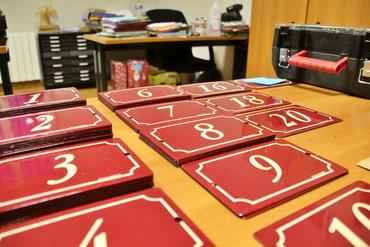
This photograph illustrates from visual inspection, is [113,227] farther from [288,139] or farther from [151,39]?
[151,39]

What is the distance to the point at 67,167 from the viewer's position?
2.07ft

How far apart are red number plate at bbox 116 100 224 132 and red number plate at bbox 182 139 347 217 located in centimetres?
23

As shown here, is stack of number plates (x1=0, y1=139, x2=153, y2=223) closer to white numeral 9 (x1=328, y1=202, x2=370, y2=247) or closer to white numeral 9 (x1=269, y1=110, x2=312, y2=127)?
white numeral 9 (x1=328, y1=202, x2=370, y2=247)

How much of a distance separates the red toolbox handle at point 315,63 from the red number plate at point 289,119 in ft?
0.79

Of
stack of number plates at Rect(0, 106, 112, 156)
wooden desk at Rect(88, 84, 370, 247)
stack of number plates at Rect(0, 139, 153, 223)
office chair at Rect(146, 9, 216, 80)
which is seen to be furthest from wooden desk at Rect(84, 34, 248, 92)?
stack of number plates at Rect(0, 139, 153, 223)

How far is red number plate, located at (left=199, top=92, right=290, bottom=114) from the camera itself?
3.42ft

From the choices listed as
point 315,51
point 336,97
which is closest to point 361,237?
point 336,97

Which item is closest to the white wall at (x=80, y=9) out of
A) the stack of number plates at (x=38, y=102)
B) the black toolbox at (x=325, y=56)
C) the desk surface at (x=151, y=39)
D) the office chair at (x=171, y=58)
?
the office chair at (x=171, y=58)

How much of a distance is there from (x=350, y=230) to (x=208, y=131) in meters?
0.40

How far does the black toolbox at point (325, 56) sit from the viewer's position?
120 centimetres

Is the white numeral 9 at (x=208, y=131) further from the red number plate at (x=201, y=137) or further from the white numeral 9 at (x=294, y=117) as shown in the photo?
the white numeral 9 at (x=294, y=117)

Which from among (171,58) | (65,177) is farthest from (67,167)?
(171,58)

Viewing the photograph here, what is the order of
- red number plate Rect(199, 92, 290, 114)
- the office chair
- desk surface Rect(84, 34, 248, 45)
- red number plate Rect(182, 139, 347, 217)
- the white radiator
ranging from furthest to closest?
the white radiator, the office chair, desk surface Rect(84, 34, 248, 45), red number plate Rect(199, 92, 290, 114), red number plate Rect(182, 139, 347, 217)

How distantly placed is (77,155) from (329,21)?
80.1 inches
